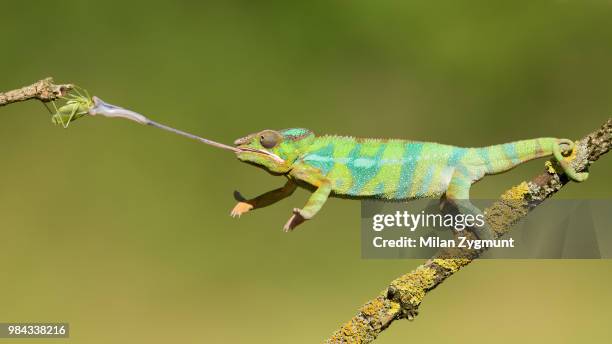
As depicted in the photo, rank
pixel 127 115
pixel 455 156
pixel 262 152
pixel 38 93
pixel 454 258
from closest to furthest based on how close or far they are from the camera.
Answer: pixel 127 115
pixel 38 93
pixel 454 258
pixel 262 152
pixel 455 156

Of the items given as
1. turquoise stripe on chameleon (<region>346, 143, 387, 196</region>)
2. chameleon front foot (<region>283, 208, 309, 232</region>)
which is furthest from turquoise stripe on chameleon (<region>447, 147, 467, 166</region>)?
chameleon front foot (<region>283, 208, 309, 232</region>)

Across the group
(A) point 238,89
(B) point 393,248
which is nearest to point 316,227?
(A) point 238,89

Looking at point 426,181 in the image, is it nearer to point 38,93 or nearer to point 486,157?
point 486,157

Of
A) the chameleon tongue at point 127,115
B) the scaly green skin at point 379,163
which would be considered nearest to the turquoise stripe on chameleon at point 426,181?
the scaly green skin at point 379,163

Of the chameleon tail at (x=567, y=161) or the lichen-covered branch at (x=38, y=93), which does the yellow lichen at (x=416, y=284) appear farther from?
the lichen-covered branch at (x=38, y=93)

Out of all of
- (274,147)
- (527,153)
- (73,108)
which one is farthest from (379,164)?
(73,108)

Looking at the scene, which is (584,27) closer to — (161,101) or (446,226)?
(161,101)

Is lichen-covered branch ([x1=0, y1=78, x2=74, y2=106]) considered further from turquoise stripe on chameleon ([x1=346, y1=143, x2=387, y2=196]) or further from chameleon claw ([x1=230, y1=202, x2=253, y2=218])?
turquoise stripe on chameleon ([x1=346, y1=143, x2=387, y2=196])
